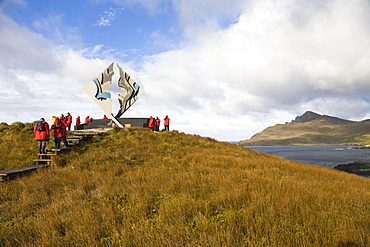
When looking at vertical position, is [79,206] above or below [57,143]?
below

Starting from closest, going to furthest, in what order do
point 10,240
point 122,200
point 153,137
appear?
1. point 10,240
2. point 122,200
3. point 153,137

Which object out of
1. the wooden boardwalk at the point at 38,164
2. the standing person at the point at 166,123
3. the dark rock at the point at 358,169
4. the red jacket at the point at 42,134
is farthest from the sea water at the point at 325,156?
the red jacket at the point at 42,134

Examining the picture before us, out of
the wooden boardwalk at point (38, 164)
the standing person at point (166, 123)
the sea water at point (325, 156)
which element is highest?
the standing person at point (166, 123)

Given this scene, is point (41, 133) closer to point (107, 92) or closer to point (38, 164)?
point (38, 164)

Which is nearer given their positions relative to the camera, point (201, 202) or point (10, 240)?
point (10, 240)

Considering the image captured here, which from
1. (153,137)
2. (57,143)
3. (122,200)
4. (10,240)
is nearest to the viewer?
(10,240)

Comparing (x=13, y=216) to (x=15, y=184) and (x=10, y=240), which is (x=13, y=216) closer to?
(x=10, y=240)

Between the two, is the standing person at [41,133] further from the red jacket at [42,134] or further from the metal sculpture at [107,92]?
the metal sculpture at [107,92]

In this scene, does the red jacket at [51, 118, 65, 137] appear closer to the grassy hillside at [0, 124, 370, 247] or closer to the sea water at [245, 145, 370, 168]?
the grassy hillside at [0, 124, 370, 247]

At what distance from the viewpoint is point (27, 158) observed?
12.7 m

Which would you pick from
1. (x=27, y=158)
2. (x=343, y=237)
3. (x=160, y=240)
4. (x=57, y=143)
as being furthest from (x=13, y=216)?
(x=27, y=158)

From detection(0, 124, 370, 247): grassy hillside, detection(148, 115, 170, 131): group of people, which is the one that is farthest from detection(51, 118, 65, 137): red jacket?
detection(148, 115, 170, 131): group of people

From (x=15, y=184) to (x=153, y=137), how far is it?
40.6 feet

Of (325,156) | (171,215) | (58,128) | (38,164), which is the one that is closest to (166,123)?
(58,128)
